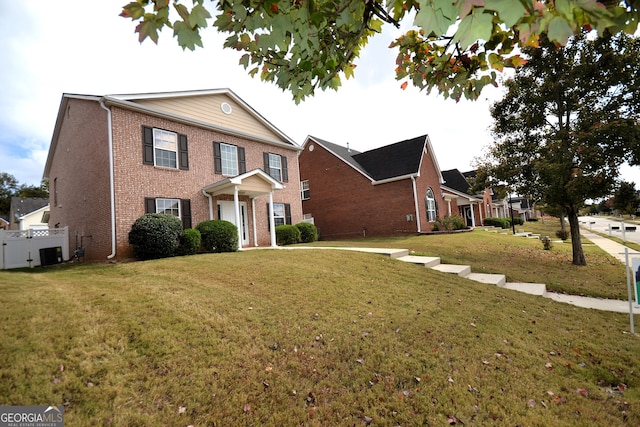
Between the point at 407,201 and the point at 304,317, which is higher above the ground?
the point at 407,201

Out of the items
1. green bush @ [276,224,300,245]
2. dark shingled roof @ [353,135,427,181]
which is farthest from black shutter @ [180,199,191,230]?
dark shingled roof @ [353,135,427,181]

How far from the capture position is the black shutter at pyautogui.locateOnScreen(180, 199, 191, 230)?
40.5ft

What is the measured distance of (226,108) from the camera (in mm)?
15133

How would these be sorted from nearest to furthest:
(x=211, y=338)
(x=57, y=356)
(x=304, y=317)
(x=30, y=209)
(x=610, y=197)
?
1. (x=57, y=356)
2. (x=211, y=338)
3. (x=304, y=317)
4. (x=610, y=197)
5. (x=30, y=209)

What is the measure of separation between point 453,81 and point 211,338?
4.36 metres

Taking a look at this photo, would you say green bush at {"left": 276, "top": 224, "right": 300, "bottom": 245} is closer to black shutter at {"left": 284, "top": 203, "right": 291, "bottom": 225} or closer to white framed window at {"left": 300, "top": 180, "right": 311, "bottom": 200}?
black shutter at {"left": 284, "top": 203, "right": 291, "bottom": 225}

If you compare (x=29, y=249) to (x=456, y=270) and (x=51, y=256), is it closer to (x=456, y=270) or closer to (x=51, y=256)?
(x=51, y=256)

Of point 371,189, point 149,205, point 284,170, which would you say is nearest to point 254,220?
point 284,170

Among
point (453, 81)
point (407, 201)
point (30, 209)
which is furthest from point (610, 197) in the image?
point (30, 209)

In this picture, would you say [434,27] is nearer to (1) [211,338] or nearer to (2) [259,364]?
(2) [259,364]

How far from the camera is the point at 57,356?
3244 millimetres

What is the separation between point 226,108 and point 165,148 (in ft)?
14.0

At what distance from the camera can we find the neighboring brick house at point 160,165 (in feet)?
36.0

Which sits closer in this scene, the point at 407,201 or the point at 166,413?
the point at 166,413
